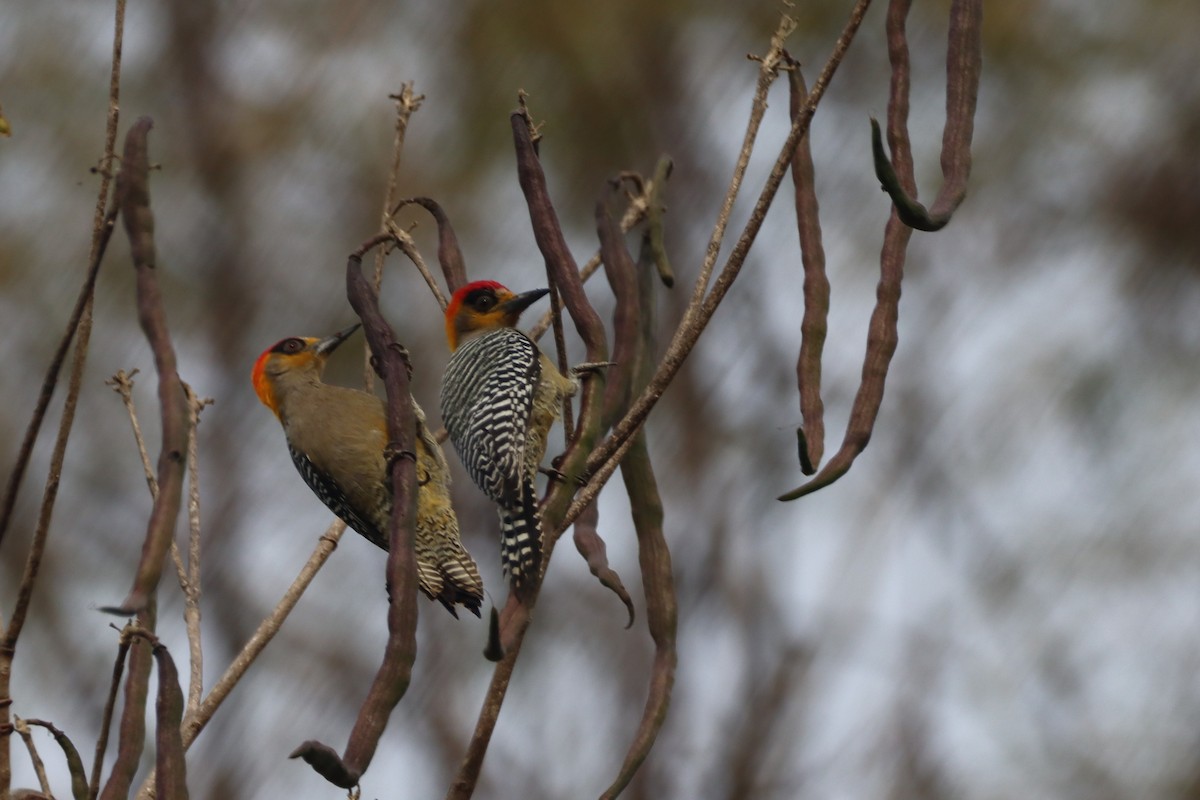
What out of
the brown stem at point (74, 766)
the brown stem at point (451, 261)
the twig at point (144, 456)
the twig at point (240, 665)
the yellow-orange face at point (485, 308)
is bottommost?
the brown stem at point (74, 766)

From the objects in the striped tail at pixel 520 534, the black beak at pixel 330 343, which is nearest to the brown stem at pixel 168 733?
the striped tail at pixel 520 534

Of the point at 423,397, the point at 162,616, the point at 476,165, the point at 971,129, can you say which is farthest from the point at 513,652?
the point at 476,165

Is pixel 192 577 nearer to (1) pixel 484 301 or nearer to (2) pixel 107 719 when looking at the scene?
(2) pixel 107 719

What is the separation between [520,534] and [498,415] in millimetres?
870

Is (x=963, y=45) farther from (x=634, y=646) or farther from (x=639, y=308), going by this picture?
(x=634, y=646)

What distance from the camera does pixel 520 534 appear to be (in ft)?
10.0

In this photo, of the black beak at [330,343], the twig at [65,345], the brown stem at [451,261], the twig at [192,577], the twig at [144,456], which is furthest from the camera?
the black beak at [330,343]

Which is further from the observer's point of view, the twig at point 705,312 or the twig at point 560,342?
the twig at point 560,342

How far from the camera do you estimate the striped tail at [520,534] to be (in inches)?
105

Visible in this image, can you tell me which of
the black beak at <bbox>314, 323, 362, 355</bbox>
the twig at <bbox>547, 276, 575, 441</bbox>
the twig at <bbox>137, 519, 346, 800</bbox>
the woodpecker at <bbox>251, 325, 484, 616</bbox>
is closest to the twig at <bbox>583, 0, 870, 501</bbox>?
the twig at <bbox>547, 276, 575, 441</bbox>

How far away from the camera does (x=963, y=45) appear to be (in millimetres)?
2285

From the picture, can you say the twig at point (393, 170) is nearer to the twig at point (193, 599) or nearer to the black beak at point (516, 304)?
the twig at point (193, 599)

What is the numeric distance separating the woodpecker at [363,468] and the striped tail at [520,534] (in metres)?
0.46

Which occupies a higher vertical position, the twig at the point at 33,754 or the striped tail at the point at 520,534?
the striped tail at the point at 520,534
